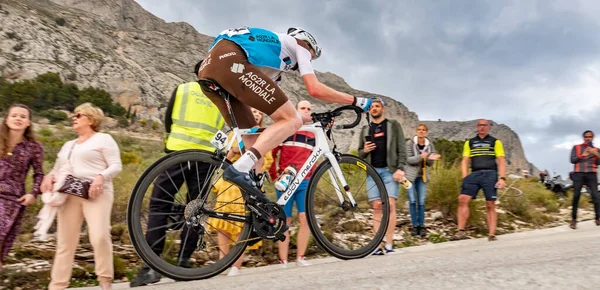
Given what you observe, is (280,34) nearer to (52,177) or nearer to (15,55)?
(52,177)

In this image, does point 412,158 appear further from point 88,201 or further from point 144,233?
point 144,233

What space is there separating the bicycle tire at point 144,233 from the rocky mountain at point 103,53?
6195 cm

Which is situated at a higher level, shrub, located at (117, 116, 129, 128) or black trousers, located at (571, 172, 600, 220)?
shrub, located at (117, 116, 129, 128)

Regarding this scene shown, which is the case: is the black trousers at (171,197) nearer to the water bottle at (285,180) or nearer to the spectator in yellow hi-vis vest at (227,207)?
the spectator in yellow hi-vis vest at (227,207)

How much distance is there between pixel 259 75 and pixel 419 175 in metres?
5.43

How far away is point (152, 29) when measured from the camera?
12925cm

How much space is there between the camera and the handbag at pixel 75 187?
11.8 feet

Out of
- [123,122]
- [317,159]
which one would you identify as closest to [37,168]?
[317,159]

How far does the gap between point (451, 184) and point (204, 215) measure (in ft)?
24.2

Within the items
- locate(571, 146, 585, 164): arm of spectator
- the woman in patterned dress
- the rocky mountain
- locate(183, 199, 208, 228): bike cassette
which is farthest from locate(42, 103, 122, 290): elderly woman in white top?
the rocky mountain

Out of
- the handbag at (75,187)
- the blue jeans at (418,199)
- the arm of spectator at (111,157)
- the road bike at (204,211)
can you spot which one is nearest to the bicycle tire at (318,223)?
the road bike at (204,211)

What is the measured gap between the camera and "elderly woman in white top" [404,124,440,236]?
25.3 ft

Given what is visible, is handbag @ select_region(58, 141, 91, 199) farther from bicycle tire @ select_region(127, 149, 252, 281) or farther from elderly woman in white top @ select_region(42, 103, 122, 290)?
bicycle tire @ select_region(127, 149, 252, 281)

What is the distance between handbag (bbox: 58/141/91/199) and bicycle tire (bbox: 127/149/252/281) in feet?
2.97
